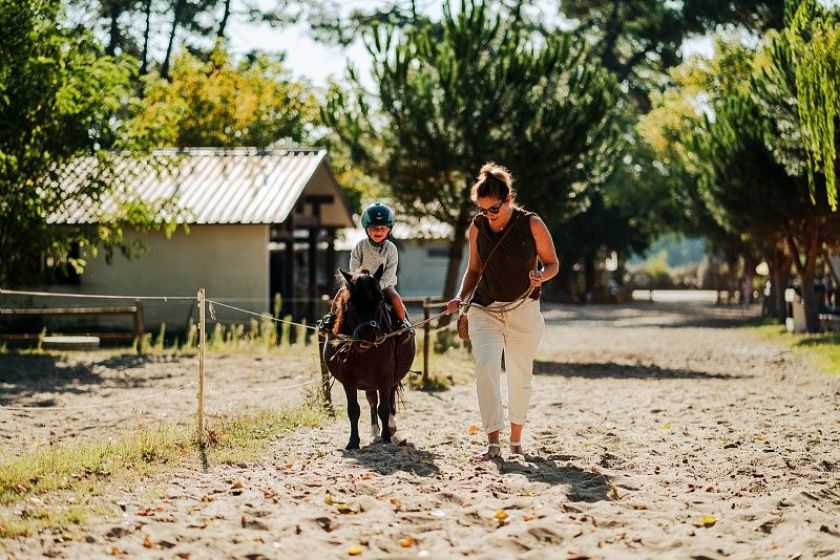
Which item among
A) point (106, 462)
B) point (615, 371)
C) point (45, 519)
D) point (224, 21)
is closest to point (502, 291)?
point (106, 462)

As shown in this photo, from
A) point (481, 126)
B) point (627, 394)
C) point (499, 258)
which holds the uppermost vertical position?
point (481, 126)

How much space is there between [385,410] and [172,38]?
124ft

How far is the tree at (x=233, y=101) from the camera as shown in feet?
123

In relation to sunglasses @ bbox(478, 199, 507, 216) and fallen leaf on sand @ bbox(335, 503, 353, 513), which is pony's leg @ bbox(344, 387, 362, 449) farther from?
fallen leaf on sand @ bbox(335, 503, 353, 513)

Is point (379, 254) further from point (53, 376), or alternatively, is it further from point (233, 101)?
point (233, 101)

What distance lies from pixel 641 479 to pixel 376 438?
8.71 feet

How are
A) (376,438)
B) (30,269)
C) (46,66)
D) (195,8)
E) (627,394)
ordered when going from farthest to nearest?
(195,8), (30,269), (46,66), (627,394), (376,438)

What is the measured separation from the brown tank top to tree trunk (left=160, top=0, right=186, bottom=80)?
37.9m

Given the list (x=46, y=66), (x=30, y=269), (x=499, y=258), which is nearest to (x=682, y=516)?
(x=499, y=258)

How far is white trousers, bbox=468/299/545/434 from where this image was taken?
26.9 ft

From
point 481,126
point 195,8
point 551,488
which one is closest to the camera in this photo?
point 551,488

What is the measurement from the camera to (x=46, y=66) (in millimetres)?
18047

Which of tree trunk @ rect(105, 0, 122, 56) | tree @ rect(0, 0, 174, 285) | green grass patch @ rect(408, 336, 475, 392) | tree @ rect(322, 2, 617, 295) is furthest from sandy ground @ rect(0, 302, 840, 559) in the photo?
tree trunk @ rect(105, 0, 122, 56)

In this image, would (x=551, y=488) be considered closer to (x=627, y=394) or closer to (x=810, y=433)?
(x=810, y=433)
